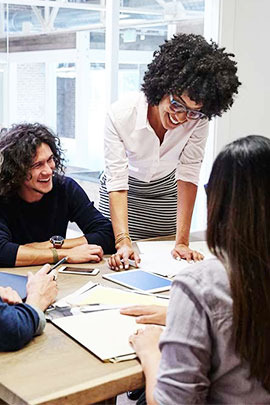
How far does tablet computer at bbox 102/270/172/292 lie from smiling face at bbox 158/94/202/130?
0.56 m

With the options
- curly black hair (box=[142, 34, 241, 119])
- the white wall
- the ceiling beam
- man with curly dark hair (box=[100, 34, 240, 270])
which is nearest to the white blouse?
man with curly dark hair (box=[100, 34, 240, 270])

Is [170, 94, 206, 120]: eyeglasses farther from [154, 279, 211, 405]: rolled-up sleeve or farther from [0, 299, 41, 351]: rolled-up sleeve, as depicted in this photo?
[154, 279, 211, 405]: rolled-up sleeve

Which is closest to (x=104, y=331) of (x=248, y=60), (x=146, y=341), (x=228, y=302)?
(x=146, y=341)

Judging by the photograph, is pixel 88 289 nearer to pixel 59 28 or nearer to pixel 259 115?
pixel 59 28

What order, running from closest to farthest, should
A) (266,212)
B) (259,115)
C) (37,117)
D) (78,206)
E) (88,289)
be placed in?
(266,212), (88,289), (78,206), (37,117), (259,115)

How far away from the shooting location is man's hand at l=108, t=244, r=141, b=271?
2035 millimetres

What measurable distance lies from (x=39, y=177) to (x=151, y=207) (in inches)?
19.7

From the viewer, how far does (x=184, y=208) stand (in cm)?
235

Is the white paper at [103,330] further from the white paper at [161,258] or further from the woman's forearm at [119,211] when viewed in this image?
the woman's forearm at [119,211]

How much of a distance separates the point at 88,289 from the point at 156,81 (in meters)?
0.80

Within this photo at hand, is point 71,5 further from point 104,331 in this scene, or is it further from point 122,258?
point 104,331

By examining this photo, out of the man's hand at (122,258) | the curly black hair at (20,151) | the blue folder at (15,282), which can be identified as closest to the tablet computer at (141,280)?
the man's hand at (122,258)

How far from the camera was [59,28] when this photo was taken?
3398 millimetres

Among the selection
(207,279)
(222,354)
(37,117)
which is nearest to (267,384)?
(222,354)
